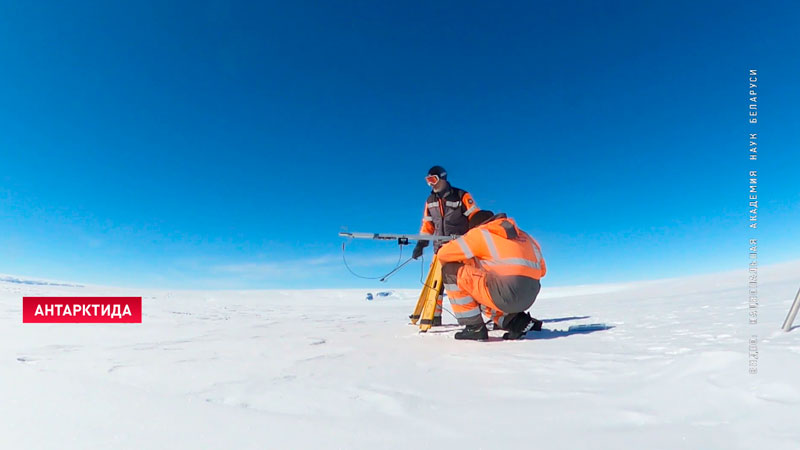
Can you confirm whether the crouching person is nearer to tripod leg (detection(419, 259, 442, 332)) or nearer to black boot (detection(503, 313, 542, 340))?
black boot (detection(503, 313, 542, 340))

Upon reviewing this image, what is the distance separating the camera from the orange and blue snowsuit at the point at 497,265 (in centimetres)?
387

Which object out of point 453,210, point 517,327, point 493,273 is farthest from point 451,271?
point 453,210

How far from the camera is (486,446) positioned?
1397 millimetres

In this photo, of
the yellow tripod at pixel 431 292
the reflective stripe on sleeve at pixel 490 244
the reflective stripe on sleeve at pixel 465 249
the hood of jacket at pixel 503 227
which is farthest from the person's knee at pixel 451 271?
the hood of jacket at pixel 503 227

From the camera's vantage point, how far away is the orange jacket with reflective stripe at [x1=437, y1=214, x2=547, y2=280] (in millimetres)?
3857

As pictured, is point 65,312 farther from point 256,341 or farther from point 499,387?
point 499,387

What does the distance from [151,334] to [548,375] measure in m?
4.46

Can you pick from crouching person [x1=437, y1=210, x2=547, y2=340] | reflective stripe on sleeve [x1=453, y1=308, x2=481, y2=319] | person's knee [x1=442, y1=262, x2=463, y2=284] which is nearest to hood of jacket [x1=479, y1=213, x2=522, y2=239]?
crouching person [x1=437, y1=210, x2=547, y2=340]

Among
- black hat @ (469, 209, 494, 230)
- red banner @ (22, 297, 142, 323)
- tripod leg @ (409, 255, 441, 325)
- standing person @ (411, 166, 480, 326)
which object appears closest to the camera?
tripod leg @ (409, 255, 441, 325)

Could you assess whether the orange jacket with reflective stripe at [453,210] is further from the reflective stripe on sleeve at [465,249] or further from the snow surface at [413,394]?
the snow surface at [413,394]

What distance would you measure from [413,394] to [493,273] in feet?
6.89

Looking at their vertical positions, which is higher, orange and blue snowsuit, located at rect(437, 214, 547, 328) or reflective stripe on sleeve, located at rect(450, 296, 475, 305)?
orange and blue snowsuit, located at rect(437, 214, 547, 328)

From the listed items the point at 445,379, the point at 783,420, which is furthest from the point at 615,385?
the point at 445,379

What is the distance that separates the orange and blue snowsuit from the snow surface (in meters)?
0.50
